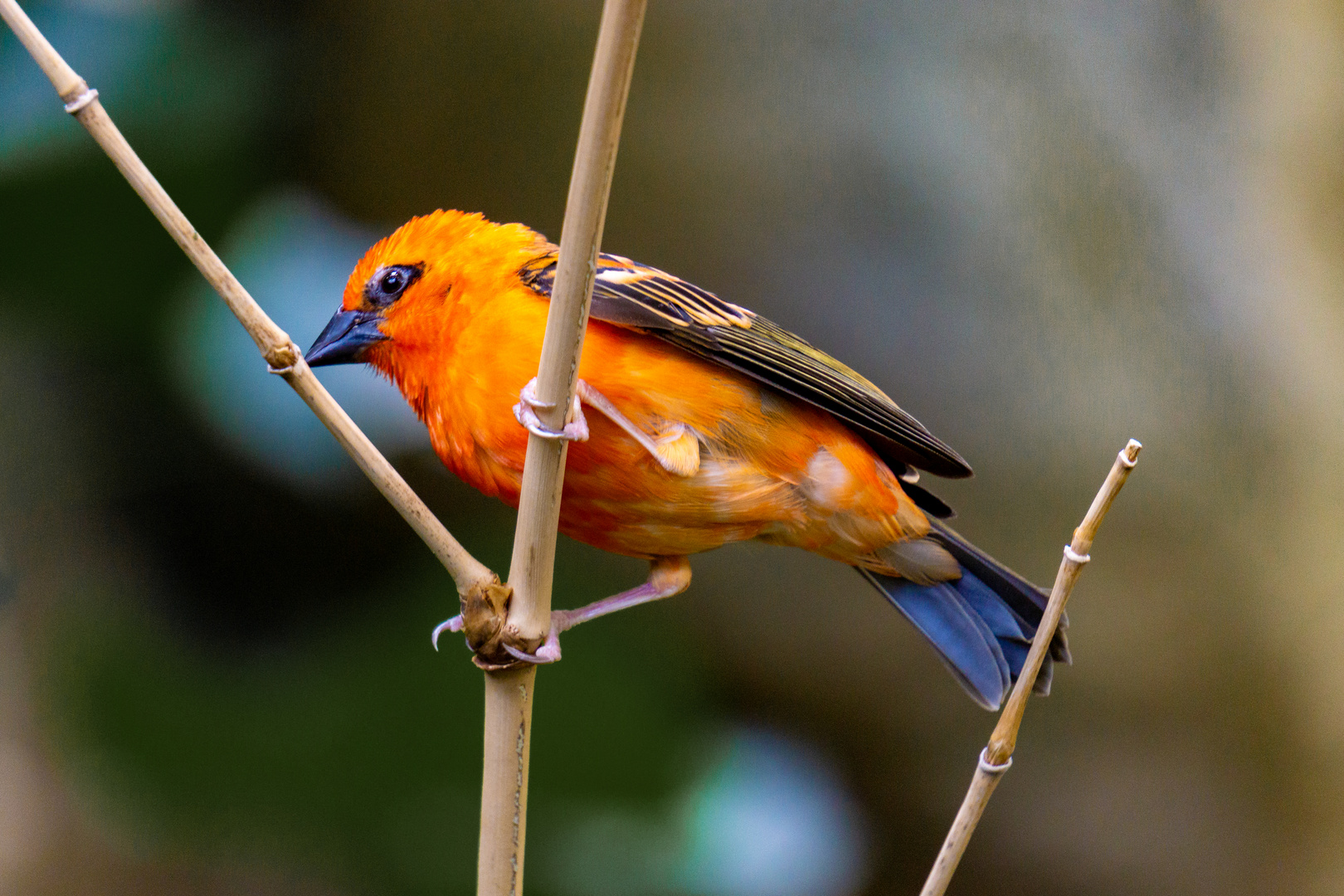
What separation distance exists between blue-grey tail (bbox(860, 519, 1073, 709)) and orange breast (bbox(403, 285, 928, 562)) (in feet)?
0.91

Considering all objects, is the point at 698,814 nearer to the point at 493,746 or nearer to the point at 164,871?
the point at 164,871

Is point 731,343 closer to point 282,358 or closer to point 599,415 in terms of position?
point 599,415

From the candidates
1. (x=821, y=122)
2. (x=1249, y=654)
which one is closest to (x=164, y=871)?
(x=821, y=122)

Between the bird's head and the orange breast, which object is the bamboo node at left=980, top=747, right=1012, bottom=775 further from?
the bird's head

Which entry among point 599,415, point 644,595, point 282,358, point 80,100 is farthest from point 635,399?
point 80,100

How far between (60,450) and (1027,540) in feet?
7.26

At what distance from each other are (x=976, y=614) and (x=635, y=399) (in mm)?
650

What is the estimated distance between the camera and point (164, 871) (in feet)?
7.04

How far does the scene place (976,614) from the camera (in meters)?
1.38

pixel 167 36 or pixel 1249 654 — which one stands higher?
pixel 167 36

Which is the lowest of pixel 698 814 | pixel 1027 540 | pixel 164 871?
pixel 164 871

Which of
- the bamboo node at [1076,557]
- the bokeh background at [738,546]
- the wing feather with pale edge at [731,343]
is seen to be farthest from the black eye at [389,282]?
the bokeh background at [738,546]

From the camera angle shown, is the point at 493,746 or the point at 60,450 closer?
the point at 493,746

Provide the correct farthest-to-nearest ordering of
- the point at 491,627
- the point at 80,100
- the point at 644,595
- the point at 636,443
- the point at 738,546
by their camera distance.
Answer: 1. the point at 738,546
2. the point at 644,595
3. the point at 636,443
4. the point at 491,627
5. the point at 80,100
